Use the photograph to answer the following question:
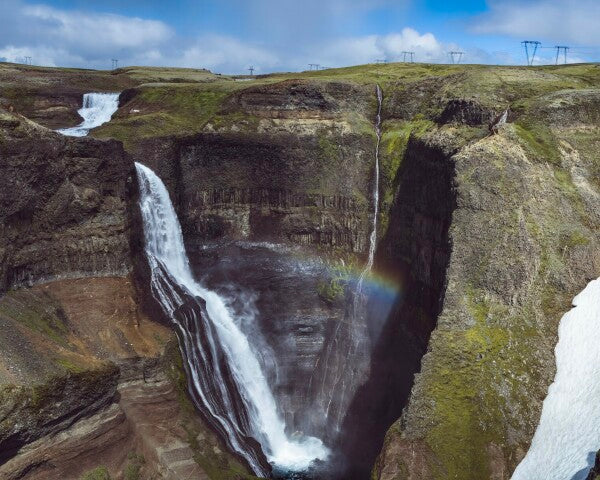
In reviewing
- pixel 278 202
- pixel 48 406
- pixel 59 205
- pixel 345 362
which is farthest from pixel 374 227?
pixel 48 406

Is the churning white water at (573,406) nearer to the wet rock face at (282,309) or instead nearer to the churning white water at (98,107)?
the wet rock face at (282,309)

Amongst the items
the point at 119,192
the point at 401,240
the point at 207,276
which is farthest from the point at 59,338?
the point at 401,240

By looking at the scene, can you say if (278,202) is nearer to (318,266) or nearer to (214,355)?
(318,266)

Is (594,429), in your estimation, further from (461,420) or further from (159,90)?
(159,90)

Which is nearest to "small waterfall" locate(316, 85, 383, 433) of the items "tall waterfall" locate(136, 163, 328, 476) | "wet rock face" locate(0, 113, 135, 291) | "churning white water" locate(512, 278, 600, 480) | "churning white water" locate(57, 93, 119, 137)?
"tall waterfall" locate(136, 163, 328, 476)

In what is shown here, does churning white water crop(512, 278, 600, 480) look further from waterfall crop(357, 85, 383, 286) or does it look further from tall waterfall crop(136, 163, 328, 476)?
waterfall crop(357, 85, 383, 286)

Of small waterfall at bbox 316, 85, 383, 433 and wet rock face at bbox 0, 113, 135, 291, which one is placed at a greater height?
wet rock face at bbox 0, 113, 135, 291
